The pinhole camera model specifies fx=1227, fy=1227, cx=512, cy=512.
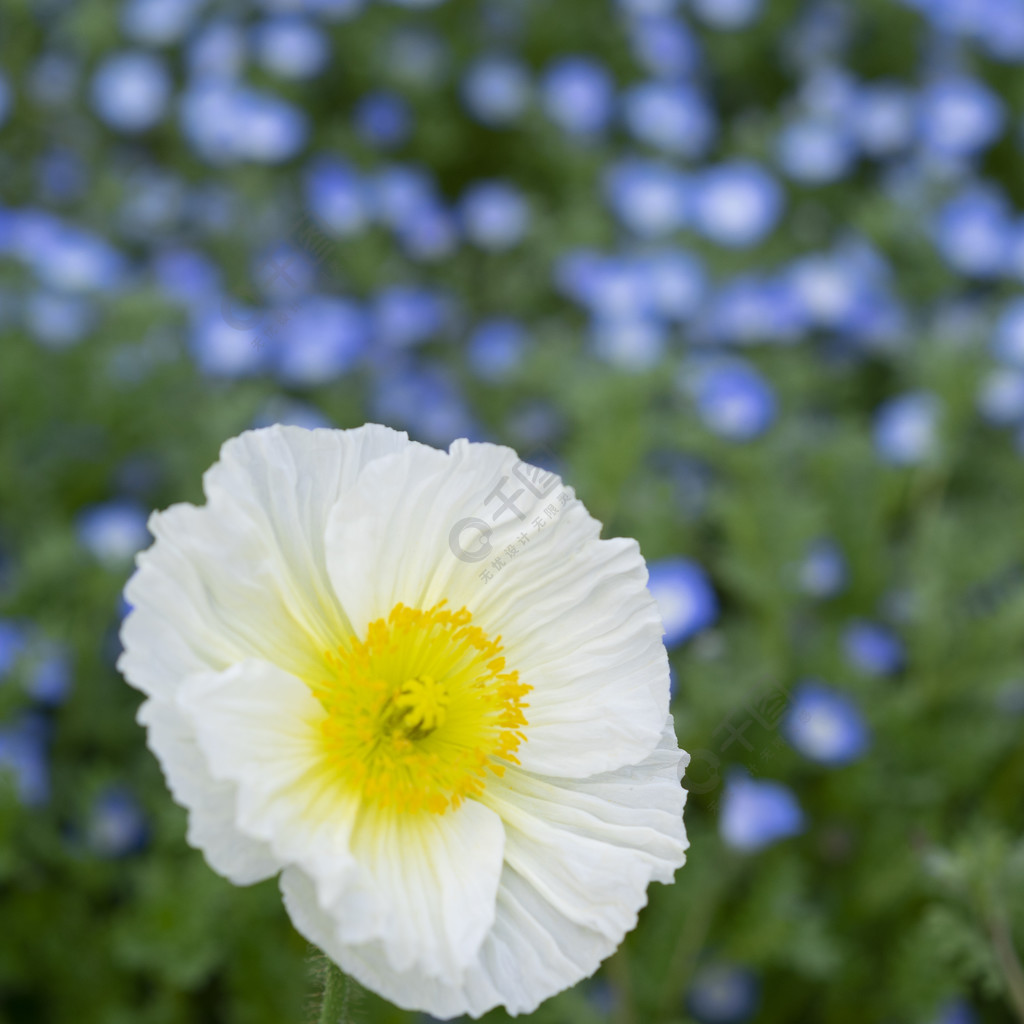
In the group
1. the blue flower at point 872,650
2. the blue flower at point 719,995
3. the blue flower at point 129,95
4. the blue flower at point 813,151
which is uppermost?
the blue flower at point 813,151

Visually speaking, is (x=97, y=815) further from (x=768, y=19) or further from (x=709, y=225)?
(x=768, y=19)

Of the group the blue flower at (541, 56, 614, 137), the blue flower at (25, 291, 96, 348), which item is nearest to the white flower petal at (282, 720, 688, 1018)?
the blue flower at (25, 291, 96, 348)

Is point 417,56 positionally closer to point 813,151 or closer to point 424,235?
point 424,235

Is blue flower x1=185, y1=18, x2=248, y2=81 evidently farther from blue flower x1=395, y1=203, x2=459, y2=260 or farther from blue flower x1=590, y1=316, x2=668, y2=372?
blue flower x1=590, y1=316, x2=668, y2=372

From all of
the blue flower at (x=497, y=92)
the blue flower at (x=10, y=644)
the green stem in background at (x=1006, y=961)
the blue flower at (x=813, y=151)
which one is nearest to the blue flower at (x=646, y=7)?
the blue flower at (x=497, y=92)

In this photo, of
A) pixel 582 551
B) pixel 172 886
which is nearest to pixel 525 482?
pixel 582 551

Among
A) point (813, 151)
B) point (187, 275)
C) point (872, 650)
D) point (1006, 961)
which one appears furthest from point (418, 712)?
point (813, 151)

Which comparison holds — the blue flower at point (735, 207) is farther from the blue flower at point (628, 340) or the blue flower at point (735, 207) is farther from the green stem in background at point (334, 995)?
the green stem in background at point (334, 995)
